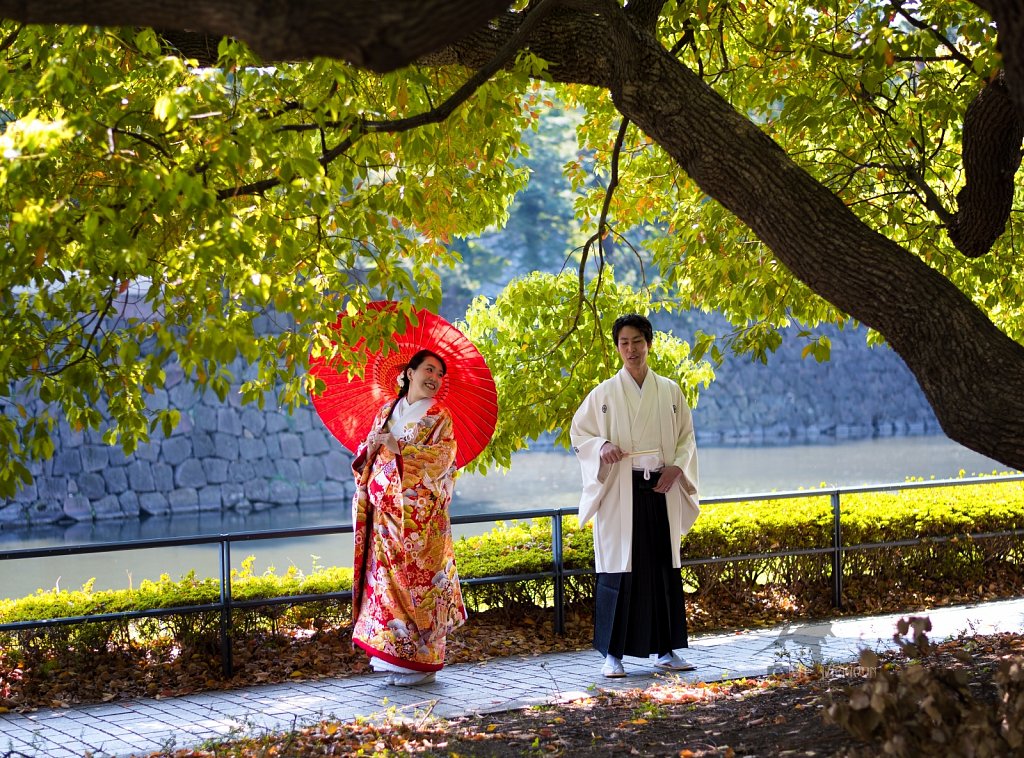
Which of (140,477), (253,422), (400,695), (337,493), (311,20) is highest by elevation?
(311,20)

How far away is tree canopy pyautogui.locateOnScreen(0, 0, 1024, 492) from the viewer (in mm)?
3346

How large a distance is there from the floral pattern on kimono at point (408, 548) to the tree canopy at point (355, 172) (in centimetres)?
107

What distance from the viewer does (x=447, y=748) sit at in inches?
173

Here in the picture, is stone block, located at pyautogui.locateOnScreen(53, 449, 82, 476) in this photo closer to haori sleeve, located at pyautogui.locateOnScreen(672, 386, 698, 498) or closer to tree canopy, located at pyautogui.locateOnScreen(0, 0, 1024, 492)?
tree canopy, located at pyautogui.locateOnScreen(0, 0, 1024, 492)

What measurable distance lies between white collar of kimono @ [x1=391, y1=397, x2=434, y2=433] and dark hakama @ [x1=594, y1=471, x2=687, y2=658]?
3.88 feet

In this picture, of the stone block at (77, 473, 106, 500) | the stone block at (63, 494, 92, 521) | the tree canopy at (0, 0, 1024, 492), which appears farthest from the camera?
the stone block at (77, 473, 106, 500)

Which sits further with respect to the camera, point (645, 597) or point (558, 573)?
point (558, 573)

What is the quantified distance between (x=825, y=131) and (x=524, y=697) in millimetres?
4057

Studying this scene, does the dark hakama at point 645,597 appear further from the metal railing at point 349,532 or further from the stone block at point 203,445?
the stone block at point 203,445

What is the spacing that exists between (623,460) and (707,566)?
4.91 ft

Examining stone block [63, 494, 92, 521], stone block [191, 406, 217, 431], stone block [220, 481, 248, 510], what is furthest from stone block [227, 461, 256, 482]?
stone block [63, 494, 92, 521]

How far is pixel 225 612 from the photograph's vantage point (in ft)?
19.7

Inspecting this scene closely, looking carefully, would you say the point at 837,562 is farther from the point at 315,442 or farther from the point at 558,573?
the point at 315,442

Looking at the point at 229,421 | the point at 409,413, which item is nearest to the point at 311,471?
the point at 229,421
